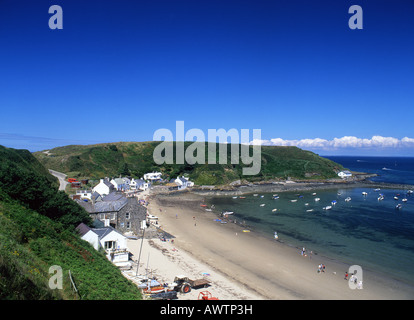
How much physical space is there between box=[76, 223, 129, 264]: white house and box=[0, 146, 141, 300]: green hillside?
151cm

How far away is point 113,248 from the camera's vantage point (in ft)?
83.3

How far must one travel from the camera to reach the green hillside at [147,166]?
88.2 meters

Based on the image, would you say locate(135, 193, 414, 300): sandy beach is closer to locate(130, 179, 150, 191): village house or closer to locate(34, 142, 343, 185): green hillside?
locate(130, 179, 150, 191): village house

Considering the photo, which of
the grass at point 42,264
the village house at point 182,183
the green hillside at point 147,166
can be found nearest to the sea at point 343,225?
the village house at point 182,183

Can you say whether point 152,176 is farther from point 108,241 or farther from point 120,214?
point 108,241

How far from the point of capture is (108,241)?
25.4 m

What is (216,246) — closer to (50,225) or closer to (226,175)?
(50,225)

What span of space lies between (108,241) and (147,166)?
78469 mm

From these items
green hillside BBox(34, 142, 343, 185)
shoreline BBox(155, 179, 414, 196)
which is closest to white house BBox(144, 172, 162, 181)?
green hillside BBox(34, 142, 343, 185)

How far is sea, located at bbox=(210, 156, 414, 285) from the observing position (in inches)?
1205

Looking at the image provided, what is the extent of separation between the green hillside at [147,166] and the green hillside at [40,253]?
59316 millimetres

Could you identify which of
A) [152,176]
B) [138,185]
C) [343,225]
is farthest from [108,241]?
[152,176]

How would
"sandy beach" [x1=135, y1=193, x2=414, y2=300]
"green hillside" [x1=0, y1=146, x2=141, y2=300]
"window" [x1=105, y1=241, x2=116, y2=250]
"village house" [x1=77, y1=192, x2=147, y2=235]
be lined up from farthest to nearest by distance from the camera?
"village house" [x1=77, y1=192, x2=147, y2=235] → "window" [x1=105, y1=241, x2=116, y2=250] → "sandy beach" [x1=135, y1=193, x2=414, y2=300] → "green hillside" [x1=0, y1=146, x2=141, y2=300]
